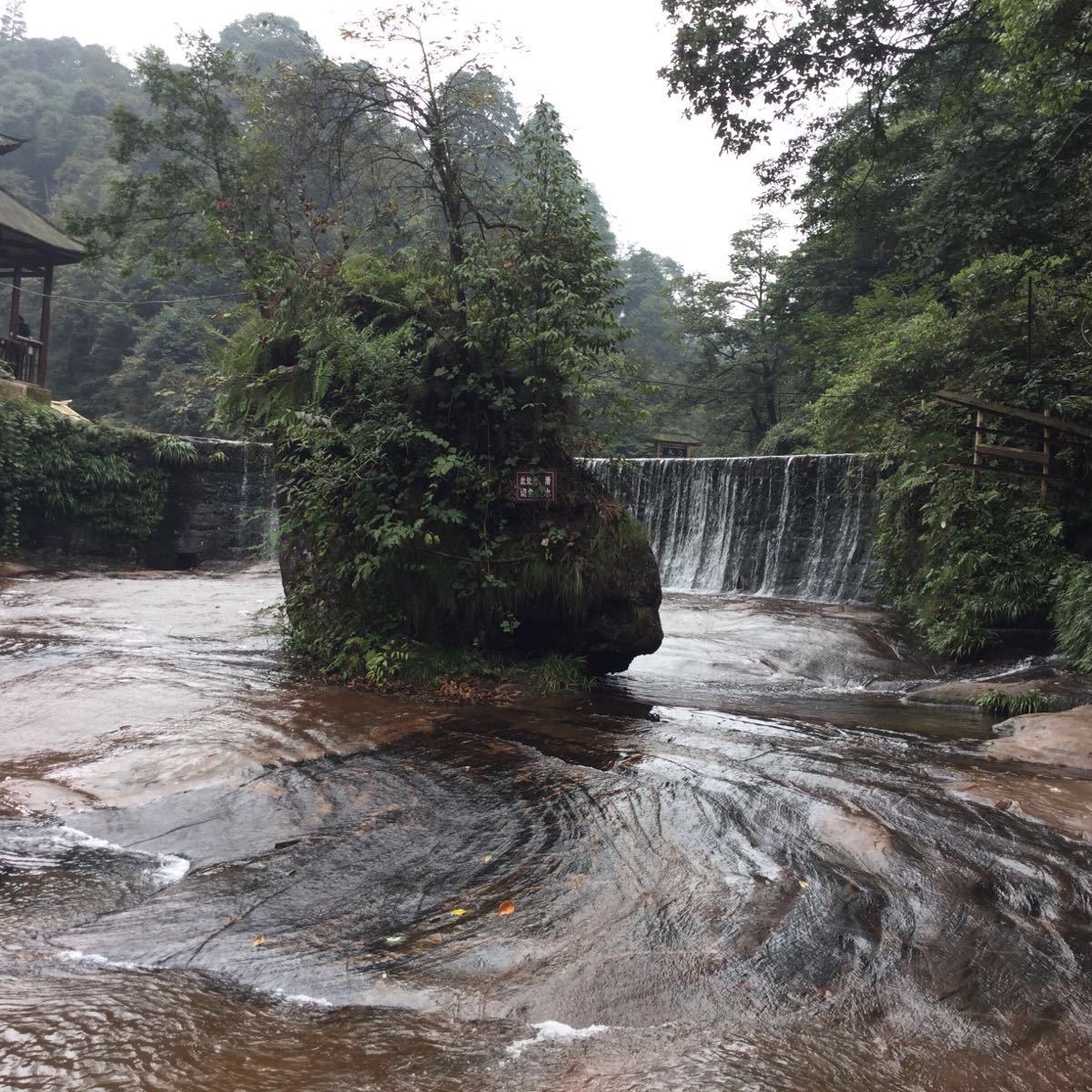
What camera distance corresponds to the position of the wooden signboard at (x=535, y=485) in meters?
7.33

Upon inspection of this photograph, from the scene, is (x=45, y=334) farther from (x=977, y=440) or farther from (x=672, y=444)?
(x=977, y=440)

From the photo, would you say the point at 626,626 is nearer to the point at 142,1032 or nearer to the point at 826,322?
the point at 142,1032

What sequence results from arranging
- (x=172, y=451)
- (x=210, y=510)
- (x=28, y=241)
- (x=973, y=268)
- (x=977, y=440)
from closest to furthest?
(x=977, y=440) < (x=973, y=268) < (x=28, y=241) < (x=172, y=451) < (x=210, y=510)

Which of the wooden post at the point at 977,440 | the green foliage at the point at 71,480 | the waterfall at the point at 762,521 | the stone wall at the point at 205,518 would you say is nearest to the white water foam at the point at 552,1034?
the wooden post at the point at 977,440

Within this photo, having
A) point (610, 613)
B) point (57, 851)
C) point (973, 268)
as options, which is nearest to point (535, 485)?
point (610, 613)

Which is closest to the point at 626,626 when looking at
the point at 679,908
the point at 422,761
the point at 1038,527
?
the point at 422,761

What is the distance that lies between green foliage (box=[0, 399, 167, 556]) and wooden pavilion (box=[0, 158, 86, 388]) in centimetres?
245

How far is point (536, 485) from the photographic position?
7.35m

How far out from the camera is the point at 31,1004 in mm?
2480

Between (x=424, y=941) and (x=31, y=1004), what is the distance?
3.91 feet

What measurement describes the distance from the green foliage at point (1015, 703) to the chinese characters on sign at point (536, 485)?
13.6 ft

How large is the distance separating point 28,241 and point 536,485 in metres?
19.0

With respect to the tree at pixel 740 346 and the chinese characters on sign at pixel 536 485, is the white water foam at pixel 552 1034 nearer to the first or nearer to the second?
the chinese characters on sign at pixel 536 485

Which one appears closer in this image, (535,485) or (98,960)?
(98,960)
